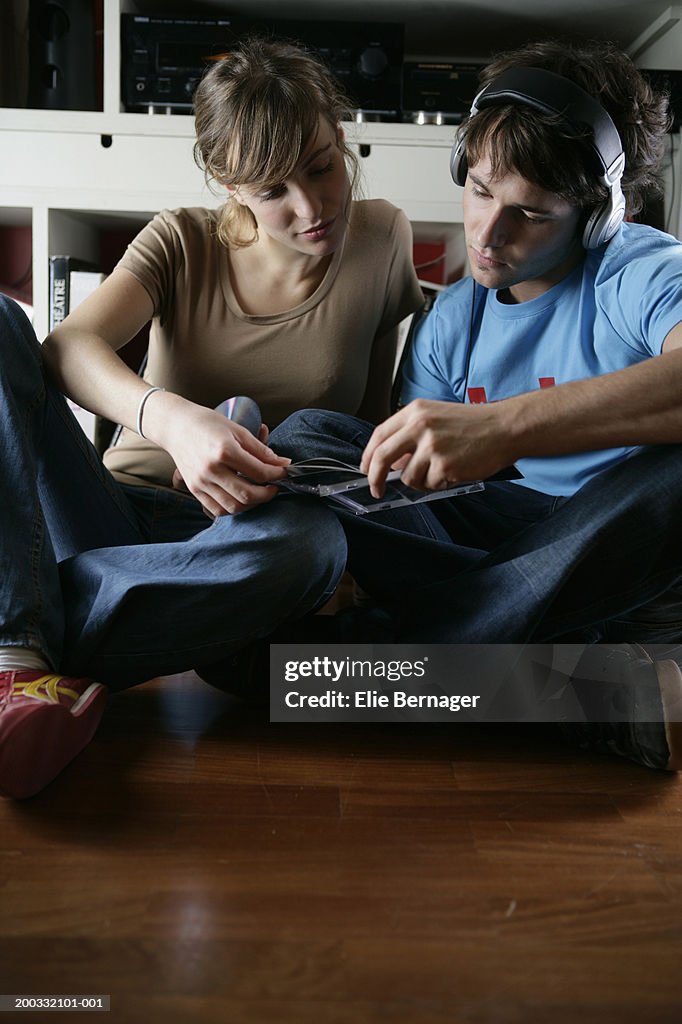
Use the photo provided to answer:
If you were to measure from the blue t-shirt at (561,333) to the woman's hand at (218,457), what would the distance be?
1.06 ft

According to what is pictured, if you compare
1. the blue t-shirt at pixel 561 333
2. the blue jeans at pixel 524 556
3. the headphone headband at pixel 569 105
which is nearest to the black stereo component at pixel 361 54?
the blue t-shirt at pixel 561 333

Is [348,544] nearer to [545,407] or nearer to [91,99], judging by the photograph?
[545,407]

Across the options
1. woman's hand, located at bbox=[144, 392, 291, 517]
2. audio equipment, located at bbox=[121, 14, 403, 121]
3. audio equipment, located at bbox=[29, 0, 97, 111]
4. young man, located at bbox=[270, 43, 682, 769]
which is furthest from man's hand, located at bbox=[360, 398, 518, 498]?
audio equipment, located at bbox=[29, 0, 97, 111]

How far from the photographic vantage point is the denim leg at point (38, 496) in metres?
0.93

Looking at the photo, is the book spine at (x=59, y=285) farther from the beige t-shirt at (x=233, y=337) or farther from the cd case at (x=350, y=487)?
the cd case at (x=350, y=487)

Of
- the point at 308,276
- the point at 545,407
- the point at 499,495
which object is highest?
the point at 308,276

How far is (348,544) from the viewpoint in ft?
3.59

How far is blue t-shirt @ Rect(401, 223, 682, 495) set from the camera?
3.21ft

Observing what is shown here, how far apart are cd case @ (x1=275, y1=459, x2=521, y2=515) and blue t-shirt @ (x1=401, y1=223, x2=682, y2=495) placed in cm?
17

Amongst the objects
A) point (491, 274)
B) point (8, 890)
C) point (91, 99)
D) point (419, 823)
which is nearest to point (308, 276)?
point (491, 274)

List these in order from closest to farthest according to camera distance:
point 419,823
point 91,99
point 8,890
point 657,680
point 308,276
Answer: point 8,890
point 419,823
point 657,680
point 308,276
point 91,99

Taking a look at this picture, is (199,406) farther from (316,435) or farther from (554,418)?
(554,418)

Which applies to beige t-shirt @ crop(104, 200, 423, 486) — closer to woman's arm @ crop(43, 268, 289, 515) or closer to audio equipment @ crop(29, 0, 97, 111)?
woman's arm @ crop(43, 268, 289, 515)

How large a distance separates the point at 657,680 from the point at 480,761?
200 millimetres
